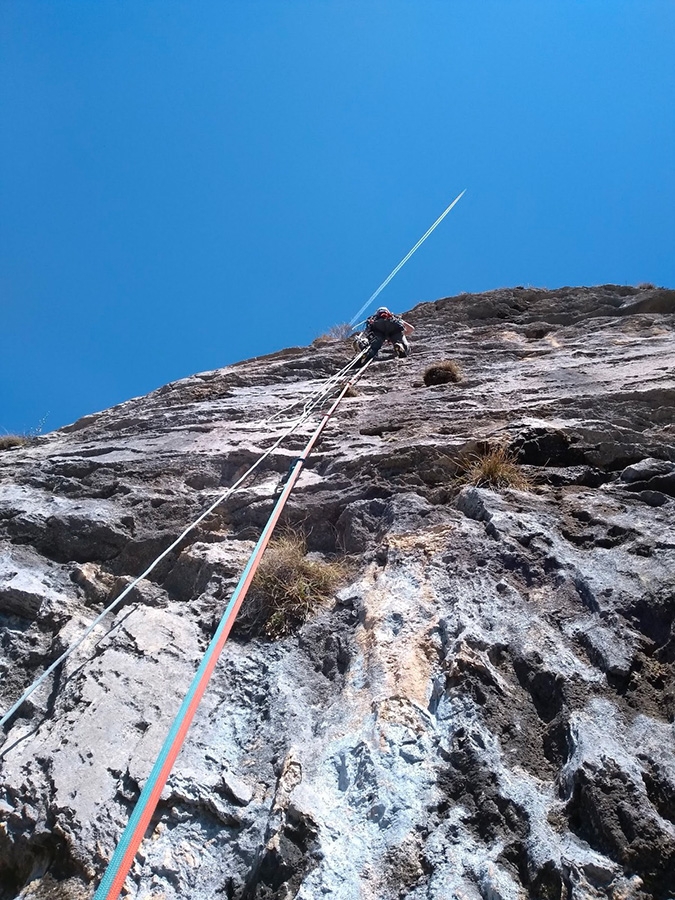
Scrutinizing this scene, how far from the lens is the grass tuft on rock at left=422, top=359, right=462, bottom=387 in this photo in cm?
788

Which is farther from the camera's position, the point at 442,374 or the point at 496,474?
the point at 442,374

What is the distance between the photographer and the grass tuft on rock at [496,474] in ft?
16.8

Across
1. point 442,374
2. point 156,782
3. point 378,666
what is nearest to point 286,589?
point 378,666

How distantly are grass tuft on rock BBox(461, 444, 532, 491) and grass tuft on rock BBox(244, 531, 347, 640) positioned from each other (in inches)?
48.0

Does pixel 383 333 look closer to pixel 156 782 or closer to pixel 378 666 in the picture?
pixel 378 666

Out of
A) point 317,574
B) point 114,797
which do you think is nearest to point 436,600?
point 317,574

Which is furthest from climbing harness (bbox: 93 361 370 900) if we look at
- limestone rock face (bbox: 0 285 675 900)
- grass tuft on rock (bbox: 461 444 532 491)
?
grass tuft on rock (bbox: 461 444 532 491)

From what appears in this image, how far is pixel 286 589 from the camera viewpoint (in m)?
4.42

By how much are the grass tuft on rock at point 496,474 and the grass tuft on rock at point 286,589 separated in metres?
1.22

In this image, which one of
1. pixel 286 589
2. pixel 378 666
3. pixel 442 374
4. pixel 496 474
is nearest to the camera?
pixel 378 666

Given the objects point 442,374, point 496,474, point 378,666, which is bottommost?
point 378,666

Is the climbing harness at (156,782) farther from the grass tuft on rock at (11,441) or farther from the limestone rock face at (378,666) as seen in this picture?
the grass tuft on rock at (11,441)

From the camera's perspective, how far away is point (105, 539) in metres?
5.43

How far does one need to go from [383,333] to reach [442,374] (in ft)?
7.71
